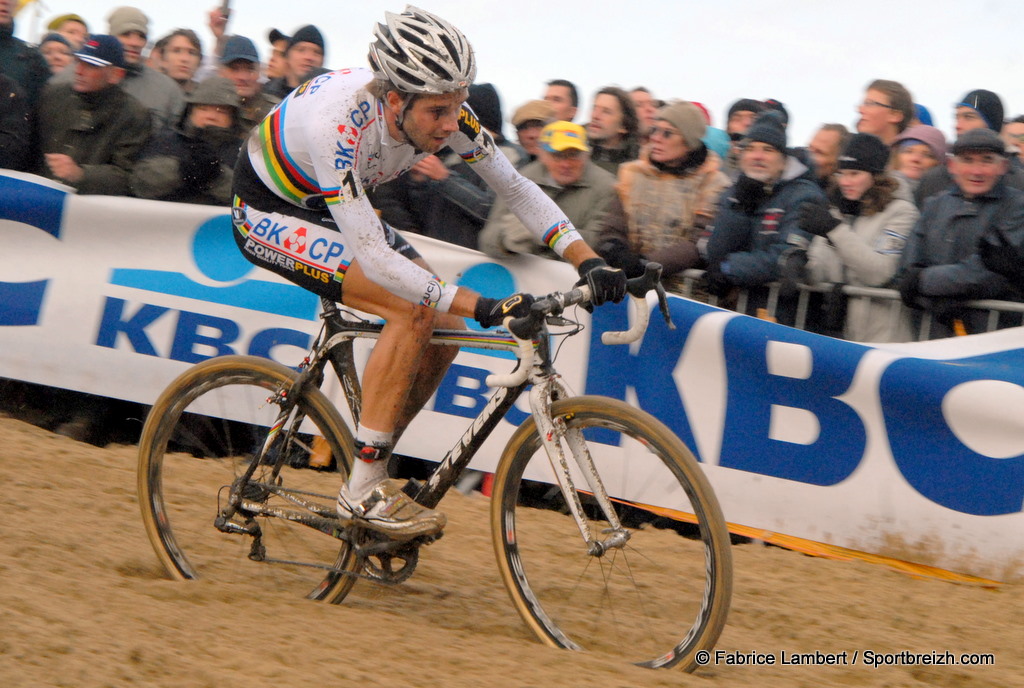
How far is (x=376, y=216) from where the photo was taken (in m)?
4.12

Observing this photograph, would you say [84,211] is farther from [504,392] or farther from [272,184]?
[504,392]

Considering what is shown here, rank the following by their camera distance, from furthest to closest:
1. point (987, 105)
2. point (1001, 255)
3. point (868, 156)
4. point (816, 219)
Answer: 1. point (987, 105)
2. point (868, 156)
3. point (816, 219)
4. point (1001, 255)

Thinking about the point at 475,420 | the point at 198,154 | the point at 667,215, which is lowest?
the point at 475,420

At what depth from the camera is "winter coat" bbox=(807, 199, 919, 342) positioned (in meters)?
5.86

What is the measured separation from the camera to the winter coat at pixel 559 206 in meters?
6.28

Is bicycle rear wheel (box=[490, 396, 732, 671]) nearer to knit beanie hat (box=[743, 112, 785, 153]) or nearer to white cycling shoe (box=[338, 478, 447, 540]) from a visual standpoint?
white cycling shoe (box=[338, 478, 447, 540])

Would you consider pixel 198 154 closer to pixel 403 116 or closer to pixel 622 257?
pixel 622 257

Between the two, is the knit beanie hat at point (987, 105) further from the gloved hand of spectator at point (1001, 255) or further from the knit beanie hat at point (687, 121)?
the gloved hand of spectator at point (1001, 255)

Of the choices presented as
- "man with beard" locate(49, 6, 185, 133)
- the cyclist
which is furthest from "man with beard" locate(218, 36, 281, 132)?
the cyclist

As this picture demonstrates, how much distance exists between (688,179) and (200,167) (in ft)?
9.54

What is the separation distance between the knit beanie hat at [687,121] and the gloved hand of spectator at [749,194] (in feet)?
1.30

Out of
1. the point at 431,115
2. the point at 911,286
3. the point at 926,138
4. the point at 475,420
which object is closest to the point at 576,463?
the point at 475,420

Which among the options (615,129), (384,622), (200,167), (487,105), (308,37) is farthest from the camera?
(308,37)

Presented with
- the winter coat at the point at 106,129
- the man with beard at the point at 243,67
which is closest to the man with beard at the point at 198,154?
the winter coat at the point at 106,129
